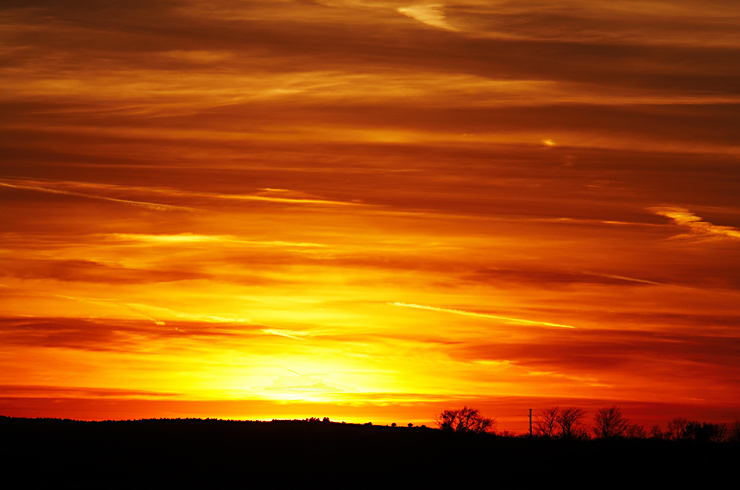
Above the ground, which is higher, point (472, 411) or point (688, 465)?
point (472, 411)

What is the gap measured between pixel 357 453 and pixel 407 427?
11.1m

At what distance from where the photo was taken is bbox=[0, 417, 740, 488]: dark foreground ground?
44.8 metres

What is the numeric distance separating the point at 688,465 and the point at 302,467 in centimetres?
2086

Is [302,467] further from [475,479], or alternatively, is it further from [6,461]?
[6,461]

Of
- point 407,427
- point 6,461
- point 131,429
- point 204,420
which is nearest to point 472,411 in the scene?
point 407,427

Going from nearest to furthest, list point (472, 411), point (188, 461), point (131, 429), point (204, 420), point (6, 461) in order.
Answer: point (6, 461)
point (188, 461)
point (131, 429)
point (204, 420)
point (472, 411)

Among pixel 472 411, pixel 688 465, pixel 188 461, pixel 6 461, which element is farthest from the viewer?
pixel 472 411

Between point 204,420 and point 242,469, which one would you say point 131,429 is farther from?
point 242,469

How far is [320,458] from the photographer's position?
50.4 meters

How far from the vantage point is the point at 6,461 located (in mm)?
44969

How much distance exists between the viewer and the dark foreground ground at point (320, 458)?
4478 centimetres

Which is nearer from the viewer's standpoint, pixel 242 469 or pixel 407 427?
pixel 242 469

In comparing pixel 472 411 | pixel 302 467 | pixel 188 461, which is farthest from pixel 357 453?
pixel 472 411

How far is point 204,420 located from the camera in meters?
61.5
